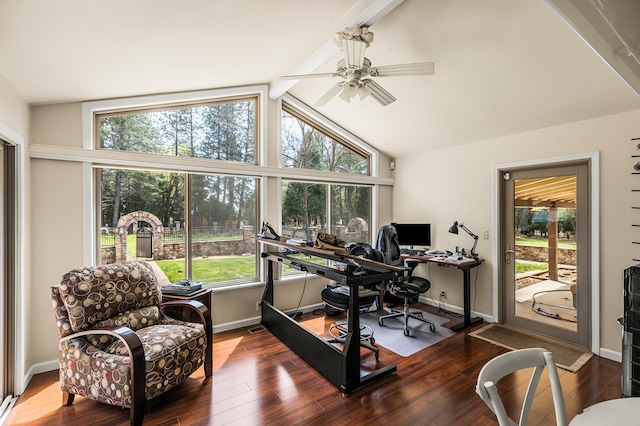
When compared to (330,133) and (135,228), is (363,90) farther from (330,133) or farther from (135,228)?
(135,228)

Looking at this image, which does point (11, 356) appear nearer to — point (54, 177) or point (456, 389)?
point (54, 177)

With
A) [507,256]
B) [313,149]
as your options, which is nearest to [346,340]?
[507,256]

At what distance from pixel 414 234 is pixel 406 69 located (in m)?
2.95

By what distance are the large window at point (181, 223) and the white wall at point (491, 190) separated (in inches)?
108

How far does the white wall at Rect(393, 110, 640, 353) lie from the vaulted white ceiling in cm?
20

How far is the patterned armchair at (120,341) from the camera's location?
1959 mm

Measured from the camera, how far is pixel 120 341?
2250 millimetres

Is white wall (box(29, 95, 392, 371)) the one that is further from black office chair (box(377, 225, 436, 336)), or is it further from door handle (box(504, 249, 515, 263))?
door handle (box(504, 249, 515, 263))

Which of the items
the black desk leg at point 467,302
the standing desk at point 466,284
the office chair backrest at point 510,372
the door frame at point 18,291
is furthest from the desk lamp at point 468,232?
the door frame at point 18,291

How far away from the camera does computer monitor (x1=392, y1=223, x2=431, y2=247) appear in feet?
14.8

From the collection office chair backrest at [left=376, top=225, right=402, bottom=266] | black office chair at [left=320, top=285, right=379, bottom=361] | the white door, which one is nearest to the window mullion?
black office chair at [left=320, top=285, right=379, bottom=361]

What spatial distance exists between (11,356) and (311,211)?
3429mm

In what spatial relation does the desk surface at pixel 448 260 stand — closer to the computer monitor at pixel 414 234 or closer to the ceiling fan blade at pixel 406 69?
the computer monitor at pixel 414 234

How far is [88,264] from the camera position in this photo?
2852 mm
